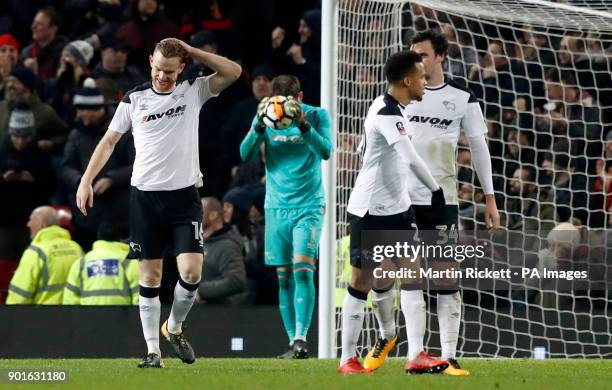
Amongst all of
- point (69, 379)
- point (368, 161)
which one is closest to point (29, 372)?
point (69, 379)

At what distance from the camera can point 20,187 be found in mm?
13164

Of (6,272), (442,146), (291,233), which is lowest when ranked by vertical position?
(6,272)

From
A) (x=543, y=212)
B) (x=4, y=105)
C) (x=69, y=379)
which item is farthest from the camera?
(x=4, y=105)

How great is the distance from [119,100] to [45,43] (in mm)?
1685

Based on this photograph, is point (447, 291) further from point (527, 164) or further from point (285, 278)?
point (527, 164)

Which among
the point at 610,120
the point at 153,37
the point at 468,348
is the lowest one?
the point at 468,348

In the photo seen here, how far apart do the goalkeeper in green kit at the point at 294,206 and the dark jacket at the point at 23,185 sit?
3.84 meters

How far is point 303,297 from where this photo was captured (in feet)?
32.5

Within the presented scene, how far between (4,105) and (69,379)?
269 inches

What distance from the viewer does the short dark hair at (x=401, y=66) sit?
24.8ft

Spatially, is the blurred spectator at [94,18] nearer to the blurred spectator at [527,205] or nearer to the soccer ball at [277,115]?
the blurred spectator at [527,205]

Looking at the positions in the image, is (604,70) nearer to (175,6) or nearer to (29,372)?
(175,6)

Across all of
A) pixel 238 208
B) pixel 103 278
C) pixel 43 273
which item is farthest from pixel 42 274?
pixel 238 208

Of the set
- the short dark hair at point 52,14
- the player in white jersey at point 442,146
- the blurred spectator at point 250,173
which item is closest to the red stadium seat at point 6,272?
the blurred spectator at point 250,173
